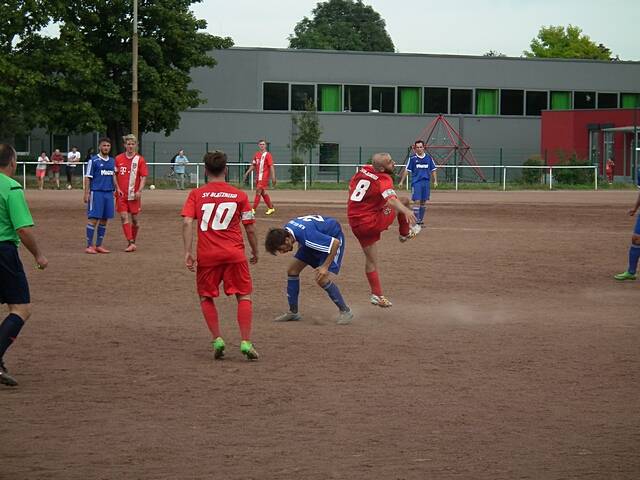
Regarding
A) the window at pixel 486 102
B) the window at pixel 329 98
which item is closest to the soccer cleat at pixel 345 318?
the window at pixel 329 98

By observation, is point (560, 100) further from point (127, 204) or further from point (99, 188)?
point (99, 188)

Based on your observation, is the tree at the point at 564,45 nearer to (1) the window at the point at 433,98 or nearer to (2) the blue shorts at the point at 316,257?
(1) the window at the point at 433,98

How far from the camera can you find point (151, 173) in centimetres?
5206

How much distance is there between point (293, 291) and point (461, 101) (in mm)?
51967

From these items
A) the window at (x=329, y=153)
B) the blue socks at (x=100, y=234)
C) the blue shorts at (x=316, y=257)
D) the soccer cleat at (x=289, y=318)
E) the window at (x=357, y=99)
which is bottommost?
the soccer cleat at (x=289, y=318)

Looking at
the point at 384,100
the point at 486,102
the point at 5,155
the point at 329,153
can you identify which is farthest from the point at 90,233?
the point at 486,102

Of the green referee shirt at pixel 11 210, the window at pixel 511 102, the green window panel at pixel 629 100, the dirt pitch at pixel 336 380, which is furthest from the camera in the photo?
the green window panel at pixel 629 100

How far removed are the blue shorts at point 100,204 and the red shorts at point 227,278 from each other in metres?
9.17

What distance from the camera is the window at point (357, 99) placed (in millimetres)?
Result: 61000

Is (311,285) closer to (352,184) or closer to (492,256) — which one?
Answer: (352,184)

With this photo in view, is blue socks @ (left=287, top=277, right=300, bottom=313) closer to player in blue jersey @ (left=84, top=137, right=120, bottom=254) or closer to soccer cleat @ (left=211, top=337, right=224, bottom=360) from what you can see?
soccer cleat @ (left=211, top=337, right=224, bottom=360)

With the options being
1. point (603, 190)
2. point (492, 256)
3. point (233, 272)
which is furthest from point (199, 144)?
point (233, 272)

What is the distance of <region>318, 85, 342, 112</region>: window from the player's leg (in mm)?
48999

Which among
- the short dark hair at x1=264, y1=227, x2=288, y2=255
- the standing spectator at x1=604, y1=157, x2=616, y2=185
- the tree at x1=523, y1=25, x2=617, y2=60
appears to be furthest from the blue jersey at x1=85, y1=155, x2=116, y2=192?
the tree at x1=523, y1=25, x2=617, y2=60
